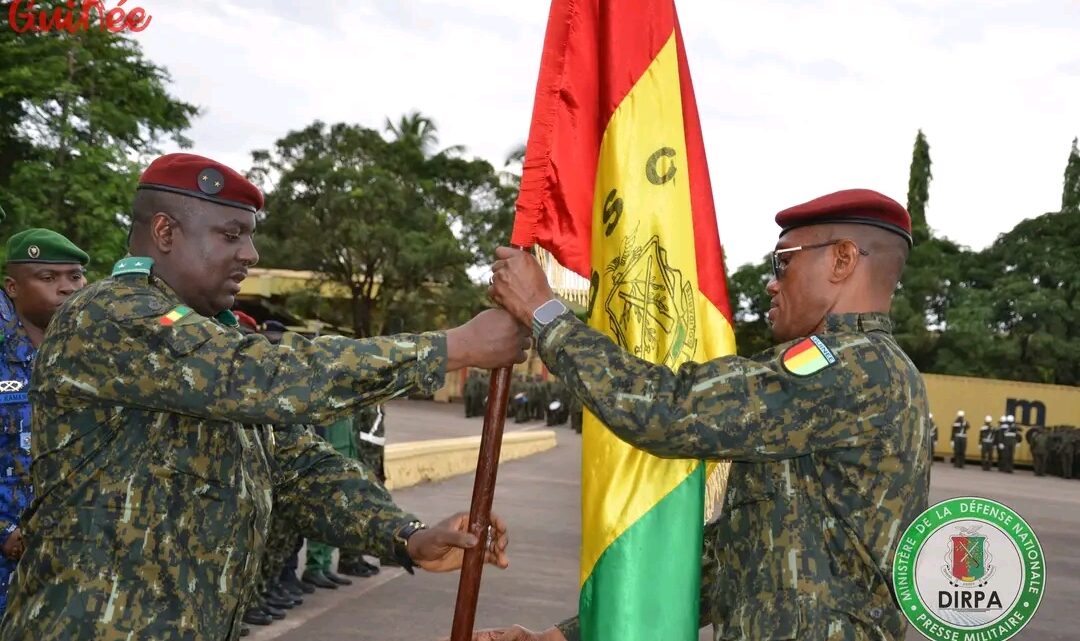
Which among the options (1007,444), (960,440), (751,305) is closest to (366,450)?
(960,440)

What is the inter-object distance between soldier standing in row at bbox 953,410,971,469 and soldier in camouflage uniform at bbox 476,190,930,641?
27.2 meters

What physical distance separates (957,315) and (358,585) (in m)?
33.4

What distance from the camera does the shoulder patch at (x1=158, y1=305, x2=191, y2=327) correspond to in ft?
8.01

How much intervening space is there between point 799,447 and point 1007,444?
27848 mm

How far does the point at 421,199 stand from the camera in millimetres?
37812

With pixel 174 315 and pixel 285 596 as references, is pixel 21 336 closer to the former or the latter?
pixel 174 315

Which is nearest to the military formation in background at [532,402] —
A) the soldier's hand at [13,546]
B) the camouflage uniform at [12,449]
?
the camouflage uniform at [12,449]

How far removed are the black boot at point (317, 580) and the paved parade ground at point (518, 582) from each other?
0.11 meters

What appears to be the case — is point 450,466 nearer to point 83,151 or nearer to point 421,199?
point 83,151

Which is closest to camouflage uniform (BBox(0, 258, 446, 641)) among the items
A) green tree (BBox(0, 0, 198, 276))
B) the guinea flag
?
the guinea flag

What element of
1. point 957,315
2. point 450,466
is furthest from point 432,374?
point 957,315

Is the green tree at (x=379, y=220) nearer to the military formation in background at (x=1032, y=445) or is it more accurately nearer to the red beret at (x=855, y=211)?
the military formation in background at (x=1032, y=445)

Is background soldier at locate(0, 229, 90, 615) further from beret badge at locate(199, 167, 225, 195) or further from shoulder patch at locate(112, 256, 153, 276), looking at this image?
beret badge at locate(199, 167, 225, 195)

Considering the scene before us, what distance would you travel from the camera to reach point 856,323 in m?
2.80
